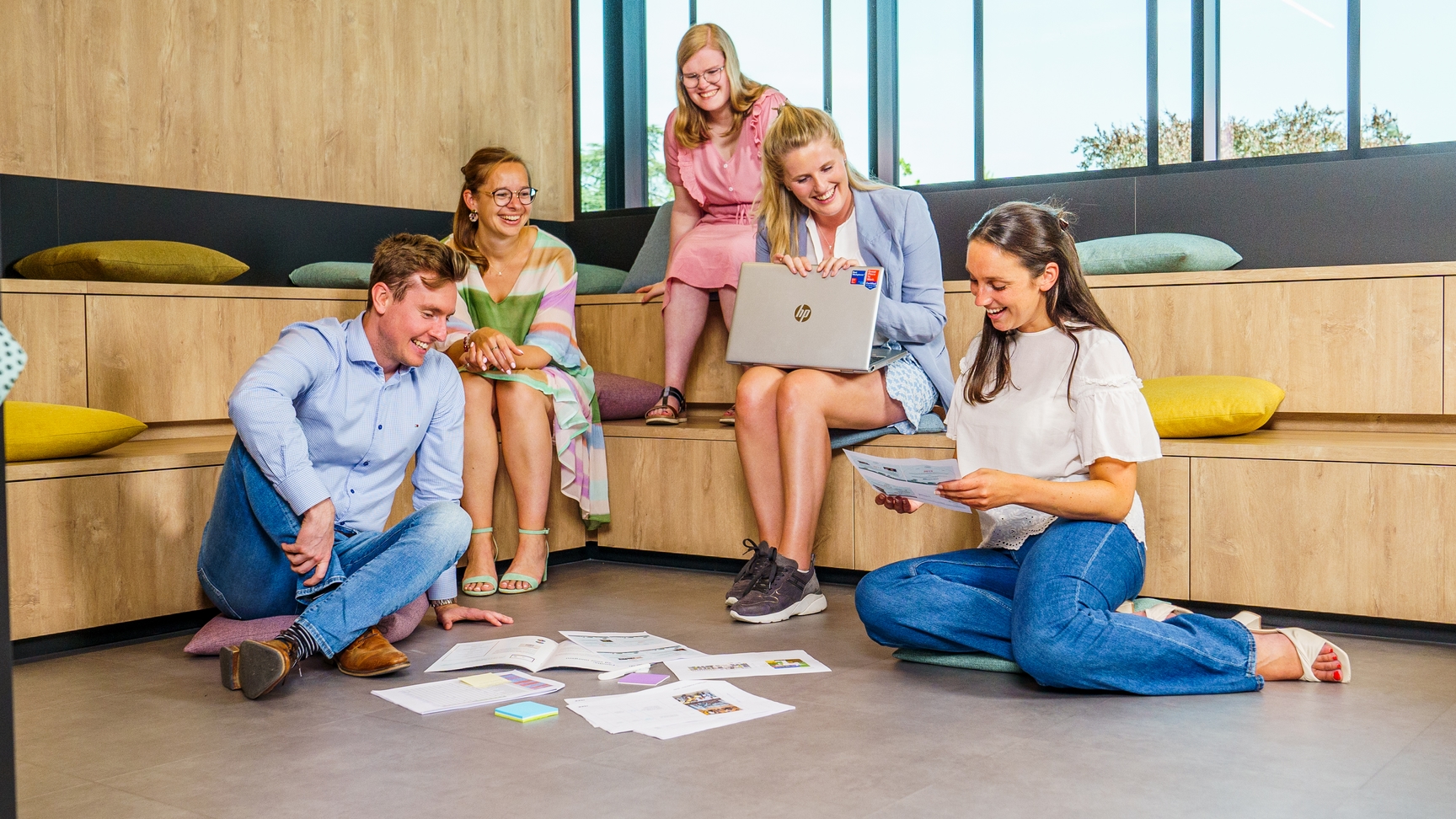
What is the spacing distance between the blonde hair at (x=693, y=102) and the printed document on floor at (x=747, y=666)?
2.01 meters

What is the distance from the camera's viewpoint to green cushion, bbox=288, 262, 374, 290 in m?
4.02

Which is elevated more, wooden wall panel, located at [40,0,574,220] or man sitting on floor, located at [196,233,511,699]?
wooden wall panel, located at [40,0,574,220]

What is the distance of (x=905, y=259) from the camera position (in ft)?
11.0

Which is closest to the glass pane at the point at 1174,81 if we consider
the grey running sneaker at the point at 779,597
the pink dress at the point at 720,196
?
the pink dress at the point at 720,196

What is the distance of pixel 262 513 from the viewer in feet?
8.28

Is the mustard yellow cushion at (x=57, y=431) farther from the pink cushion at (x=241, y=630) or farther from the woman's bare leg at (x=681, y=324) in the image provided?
the woman's bare leg at (x=681, y=324)

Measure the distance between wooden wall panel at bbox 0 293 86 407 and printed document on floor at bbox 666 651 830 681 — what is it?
1865mm

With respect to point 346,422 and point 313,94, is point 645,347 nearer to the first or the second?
point 313,94

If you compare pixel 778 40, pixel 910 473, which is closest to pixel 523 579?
pixel 910 473

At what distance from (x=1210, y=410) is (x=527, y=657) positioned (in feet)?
5.71

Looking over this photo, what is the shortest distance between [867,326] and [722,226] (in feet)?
3.35

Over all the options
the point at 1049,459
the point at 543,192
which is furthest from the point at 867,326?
the point at 543,192

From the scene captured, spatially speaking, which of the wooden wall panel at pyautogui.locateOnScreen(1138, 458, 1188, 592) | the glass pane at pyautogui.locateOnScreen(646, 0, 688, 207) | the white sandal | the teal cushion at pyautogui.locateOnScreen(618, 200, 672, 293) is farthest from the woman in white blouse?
the glass pane at pyautogui.locateOnScreen(646, 0, 688, 207)

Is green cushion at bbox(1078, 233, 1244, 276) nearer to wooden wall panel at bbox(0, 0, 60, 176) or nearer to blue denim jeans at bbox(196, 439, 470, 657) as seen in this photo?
blue denim jeans at bbox(196, 439, 470, 657)
